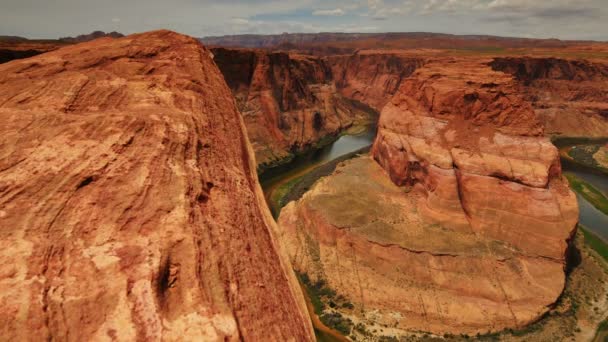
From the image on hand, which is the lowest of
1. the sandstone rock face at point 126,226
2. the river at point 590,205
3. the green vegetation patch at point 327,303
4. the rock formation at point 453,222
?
the green vegetation patch at point 327,303

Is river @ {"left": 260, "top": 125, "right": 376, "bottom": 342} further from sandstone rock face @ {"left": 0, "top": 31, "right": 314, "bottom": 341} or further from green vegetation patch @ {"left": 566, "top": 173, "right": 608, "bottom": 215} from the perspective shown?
green vegetation patch @ {"left": 566, "top": 173, "right": 608, "bottom": 215}

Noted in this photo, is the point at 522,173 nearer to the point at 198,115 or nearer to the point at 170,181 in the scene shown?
the point at 198,115

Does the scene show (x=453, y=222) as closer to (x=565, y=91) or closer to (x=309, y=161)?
(x=309, y=161)

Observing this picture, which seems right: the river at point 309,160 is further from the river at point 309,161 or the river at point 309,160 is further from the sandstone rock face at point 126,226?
the sandstone rock face at point 126,226

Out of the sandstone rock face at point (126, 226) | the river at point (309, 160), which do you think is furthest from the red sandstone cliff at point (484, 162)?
the sandstone rock face at point (126, 226)

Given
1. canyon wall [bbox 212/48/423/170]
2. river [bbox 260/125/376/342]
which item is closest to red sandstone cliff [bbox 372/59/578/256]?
river [bbox 260/125/376/342]

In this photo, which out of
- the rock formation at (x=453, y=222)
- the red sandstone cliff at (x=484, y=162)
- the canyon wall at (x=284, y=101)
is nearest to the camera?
the rock formation at (x=453, y=222)

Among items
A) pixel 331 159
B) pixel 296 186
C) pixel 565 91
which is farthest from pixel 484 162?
pixel 565 91
